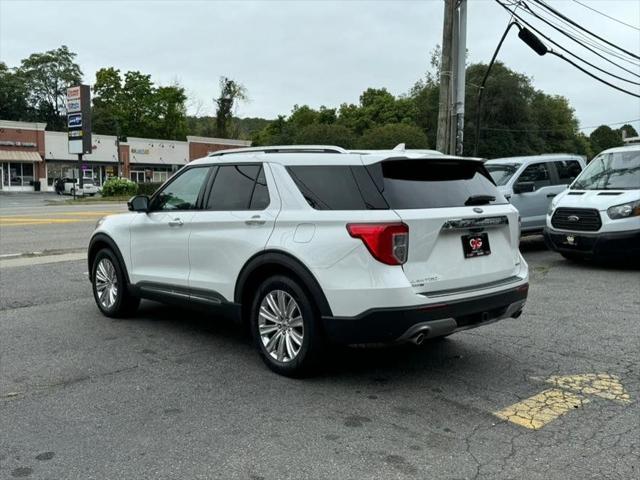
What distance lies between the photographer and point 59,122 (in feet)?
315

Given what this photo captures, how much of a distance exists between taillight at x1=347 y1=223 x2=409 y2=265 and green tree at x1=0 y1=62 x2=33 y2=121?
95.0m

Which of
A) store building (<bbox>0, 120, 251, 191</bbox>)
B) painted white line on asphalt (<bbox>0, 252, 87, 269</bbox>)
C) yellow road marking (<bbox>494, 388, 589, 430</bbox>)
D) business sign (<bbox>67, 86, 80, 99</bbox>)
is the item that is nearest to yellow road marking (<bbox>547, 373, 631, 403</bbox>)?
yellow road marking (<bbox>494, 388, 589, 430</bbox>)

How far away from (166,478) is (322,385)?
5.31 feet

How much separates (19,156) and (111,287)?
57698 millimetres

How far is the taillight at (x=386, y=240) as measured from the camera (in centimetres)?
420

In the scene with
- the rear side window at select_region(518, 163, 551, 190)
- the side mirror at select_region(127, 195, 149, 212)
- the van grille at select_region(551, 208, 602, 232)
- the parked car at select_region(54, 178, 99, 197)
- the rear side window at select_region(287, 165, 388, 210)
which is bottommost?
the van grille at select_region(551, 208, 602, 232)

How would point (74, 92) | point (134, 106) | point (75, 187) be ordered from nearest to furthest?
1. point (74, 92)
2. point (75, 187)
3. point (134, 106)

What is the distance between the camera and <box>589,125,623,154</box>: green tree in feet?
370

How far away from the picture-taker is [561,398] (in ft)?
14.4

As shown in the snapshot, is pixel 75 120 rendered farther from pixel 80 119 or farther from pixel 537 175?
pixel 537 175

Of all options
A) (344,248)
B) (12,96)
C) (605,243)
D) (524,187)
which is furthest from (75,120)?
(12,96)

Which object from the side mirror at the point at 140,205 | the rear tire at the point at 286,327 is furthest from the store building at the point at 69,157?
the rear tire at the point at 286,327

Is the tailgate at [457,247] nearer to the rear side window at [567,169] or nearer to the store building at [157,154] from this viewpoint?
the rear side window at [567,169]

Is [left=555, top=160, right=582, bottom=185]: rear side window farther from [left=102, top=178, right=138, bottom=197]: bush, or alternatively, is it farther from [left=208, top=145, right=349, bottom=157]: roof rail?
[left=102, top=178, right=138, bottom=197]: bush
